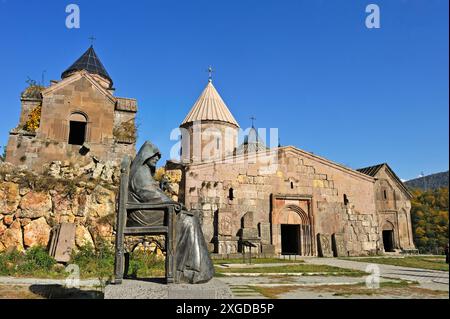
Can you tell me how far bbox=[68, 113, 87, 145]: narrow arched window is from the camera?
1281cm

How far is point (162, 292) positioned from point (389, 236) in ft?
68.4

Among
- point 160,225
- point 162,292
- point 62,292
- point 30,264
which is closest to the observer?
point 162,292

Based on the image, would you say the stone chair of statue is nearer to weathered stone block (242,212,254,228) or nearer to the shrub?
the shrub

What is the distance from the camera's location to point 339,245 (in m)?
17.2

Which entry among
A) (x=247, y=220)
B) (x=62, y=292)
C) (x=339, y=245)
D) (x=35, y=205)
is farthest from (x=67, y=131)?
(x=339, y=245)

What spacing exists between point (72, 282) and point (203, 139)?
14.9m

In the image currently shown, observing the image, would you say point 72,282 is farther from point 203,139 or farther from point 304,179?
point 203,139

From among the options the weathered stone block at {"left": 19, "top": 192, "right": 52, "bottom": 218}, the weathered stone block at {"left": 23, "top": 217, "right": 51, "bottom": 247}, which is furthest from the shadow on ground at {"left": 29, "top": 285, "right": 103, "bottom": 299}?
the weathered stone block at {"left": 19, "top": 192, "right": 52, "bottom": 218}

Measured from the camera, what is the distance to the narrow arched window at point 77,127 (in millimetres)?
12810

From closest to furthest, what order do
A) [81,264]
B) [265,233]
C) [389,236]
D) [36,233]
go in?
[81,264] < [36,233] < [265,233] < [389,236]

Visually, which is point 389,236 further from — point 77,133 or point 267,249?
point 77,133

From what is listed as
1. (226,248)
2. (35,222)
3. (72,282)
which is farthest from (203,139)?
(72,282)

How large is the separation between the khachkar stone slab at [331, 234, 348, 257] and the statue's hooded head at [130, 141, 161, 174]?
14.7m
